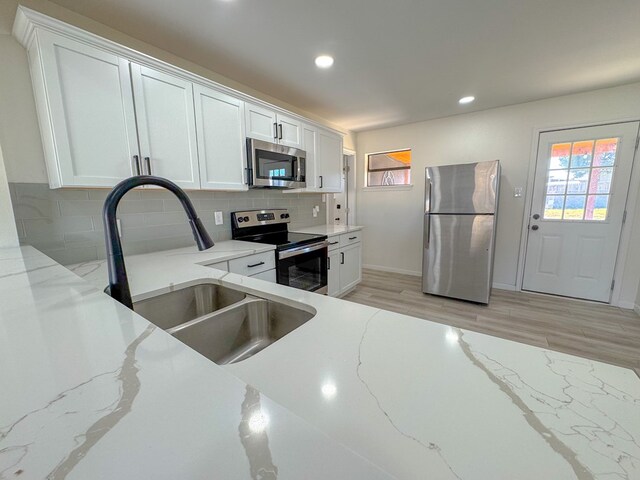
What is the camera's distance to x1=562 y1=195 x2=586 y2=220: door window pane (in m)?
3.03

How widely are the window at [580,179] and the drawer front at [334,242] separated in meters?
2.61

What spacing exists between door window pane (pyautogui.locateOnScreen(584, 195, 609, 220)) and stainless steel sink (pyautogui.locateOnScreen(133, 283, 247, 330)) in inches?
156

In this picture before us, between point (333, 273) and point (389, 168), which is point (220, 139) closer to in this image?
point (333, 273)

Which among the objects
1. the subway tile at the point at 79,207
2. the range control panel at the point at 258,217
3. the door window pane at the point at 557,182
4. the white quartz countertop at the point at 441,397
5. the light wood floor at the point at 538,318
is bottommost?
the light wood floor at the point at 538,318

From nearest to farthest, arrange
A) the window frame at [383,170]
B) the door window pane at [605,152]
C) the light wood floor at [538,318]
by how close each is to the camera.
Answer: the light wood floor at [538,318] < the door window pane at [605,152] < the window frame at [383,170]

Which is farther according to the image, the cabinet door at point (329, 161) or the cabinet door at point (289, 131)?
the cabinet door at point (329, 161)

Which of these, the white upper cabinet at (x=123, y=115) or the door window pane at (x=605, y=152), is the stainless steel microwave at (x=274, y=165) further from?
the door window pane at (x=605, y=152)

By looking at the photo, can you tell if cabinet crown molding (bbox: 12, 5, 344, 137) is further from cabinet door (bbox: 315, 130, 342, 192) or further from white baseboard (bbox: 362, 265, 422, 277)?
white baseboard (bbox: 362, 265, 422, 277)

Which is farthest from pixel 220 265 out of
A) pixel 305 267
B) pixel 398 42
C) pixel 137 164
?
pixel 398 42

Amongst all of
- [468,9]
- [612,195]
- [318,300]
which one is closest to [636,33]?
[468,9]

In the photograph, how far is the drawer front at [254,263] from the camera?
189 cm

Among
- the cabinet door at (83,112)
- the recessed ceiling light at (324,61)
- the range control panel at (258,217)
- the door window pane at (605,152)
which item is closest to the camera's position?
the cabinet door at (83,112)

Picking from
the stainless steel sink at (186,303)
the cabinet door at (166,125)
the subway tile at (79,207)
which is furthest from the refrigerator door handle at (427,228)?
the subway tile at (79,207)

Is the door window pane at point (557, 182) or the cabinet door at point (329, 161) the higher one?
the cabinet door at point (329, 161)
